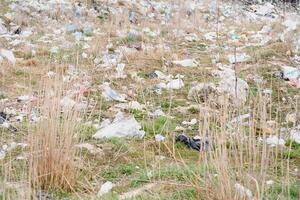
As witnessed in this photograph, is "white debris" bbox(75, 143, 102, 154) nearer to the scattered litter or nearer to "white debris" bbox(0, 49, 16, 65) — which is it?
the scattered litter

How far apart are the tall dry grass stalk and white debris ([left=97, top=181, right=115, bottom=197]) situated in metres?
0.13

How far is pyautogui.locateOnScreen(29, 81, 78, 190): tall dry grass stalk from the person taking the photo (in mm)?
2330

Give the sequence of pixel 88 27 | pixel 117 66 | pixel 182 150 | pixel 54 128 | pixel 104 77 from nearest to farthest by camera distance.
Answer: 1. pixel 54 128
2. pixel 182 150
3. pixel 104 77
4. pixel 117 66
5. pixel 88 27

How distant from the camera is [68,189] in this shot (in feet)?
7.84

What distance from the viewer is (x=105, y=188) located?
7.92 ft

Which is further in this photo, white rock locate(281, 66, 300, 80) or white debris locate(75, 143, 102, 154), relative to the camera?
white rock locate(281, 66, 300, 80)

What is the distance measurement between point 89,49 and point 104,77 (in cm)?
104

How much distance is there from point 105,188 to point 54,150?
0.29 m

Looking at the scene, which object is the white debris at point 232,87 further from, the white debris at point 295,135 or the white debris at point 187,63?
the white debris at point 187,63

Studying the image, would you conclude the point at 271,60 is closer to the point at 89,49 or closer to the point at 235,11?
the point at 89,49

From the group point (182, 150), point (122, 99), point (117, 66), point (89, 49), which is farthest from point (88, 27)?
point (182, 150)

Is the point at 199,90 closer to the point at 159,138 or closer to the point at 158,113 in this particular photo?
the point at 158,113

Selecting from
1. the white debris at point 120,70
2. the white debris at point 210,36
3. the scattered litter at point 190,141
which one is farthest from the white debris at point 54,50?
the scattered litter at point 190,141

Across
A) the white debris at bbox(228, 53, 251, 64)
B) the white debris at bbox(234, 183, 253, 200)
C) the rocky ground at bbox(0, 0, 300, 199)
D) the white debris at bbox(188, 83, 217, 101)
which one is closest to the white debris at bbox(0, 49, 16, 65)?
the rocky ground at bbox(0, 0, 300, 199)
